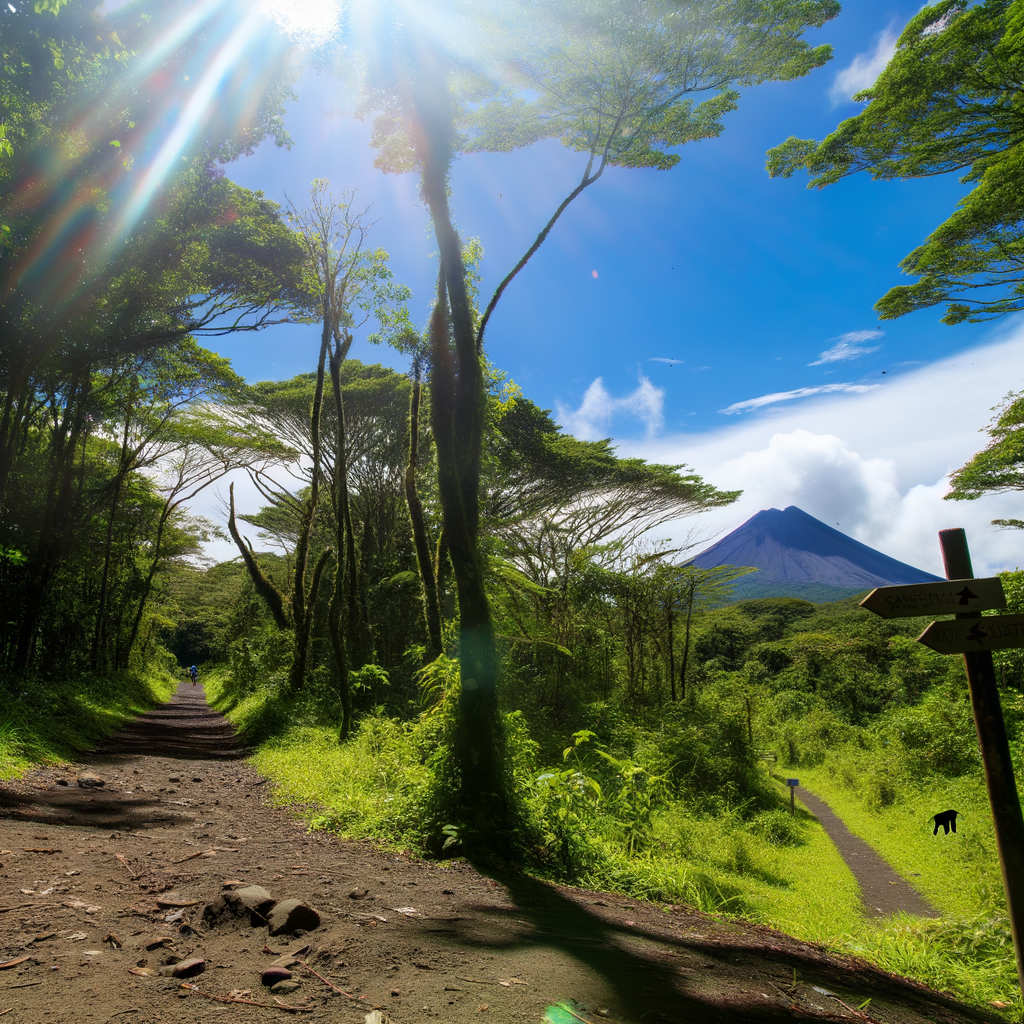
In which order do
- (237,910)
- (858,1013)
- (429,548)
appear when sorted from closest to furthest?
1. (858,1013)
2. (237,910)
3. (429,548)

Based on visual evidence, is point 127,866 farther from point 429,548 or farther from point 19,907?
point 429,548

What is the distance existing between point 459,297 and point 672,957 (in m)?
5.60

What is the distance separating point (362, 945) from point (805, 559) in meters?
84.0

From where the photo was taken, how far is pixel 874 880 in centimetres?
860

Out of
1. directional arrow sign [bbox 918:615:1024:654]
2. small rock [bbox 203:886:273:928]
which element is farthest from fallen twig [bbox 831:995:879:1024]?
small rock [bbox 203:886:273:928]

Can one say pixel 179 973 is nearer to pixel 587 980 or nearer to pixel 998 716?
pixel 587 980

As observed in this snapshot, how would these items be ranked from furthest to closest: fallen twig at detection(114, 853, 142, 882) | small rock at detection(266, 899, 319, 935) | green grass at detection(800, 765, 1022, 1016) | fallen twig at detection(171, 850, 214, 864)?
green grass at detection(800, 765, 1022, 1016) < fallen twig at detection(171, 850, 214, 864) < fallen twig at detection(114, 853, 142, 882) < small rock at detection(266, 899, 319, 935)

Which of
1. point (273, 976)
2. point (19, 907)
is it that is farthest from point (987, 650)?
point (19, 907)

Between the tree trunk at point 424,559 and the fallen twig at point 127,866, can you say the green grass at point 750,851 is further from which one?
the fallen twig at point 127,866

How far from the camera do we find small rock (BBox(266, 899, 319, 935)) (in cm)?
241

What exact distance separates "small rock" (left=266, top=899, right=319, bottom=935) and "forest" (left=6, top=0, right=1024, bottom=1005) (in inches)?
84.1

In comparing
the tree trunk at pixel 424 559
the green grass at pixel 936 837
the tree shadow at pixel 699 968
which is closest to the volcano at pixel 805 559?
the green grass at pixel 936 837

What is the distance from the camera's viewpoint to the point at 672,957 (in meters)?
2.78

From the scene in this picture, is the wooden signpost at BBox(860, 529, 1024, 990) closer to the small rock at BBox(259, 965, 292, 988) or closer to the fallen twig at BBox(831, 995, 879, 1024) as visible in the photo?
the fallen twig at BBox(831, 995, 879, 1024)
